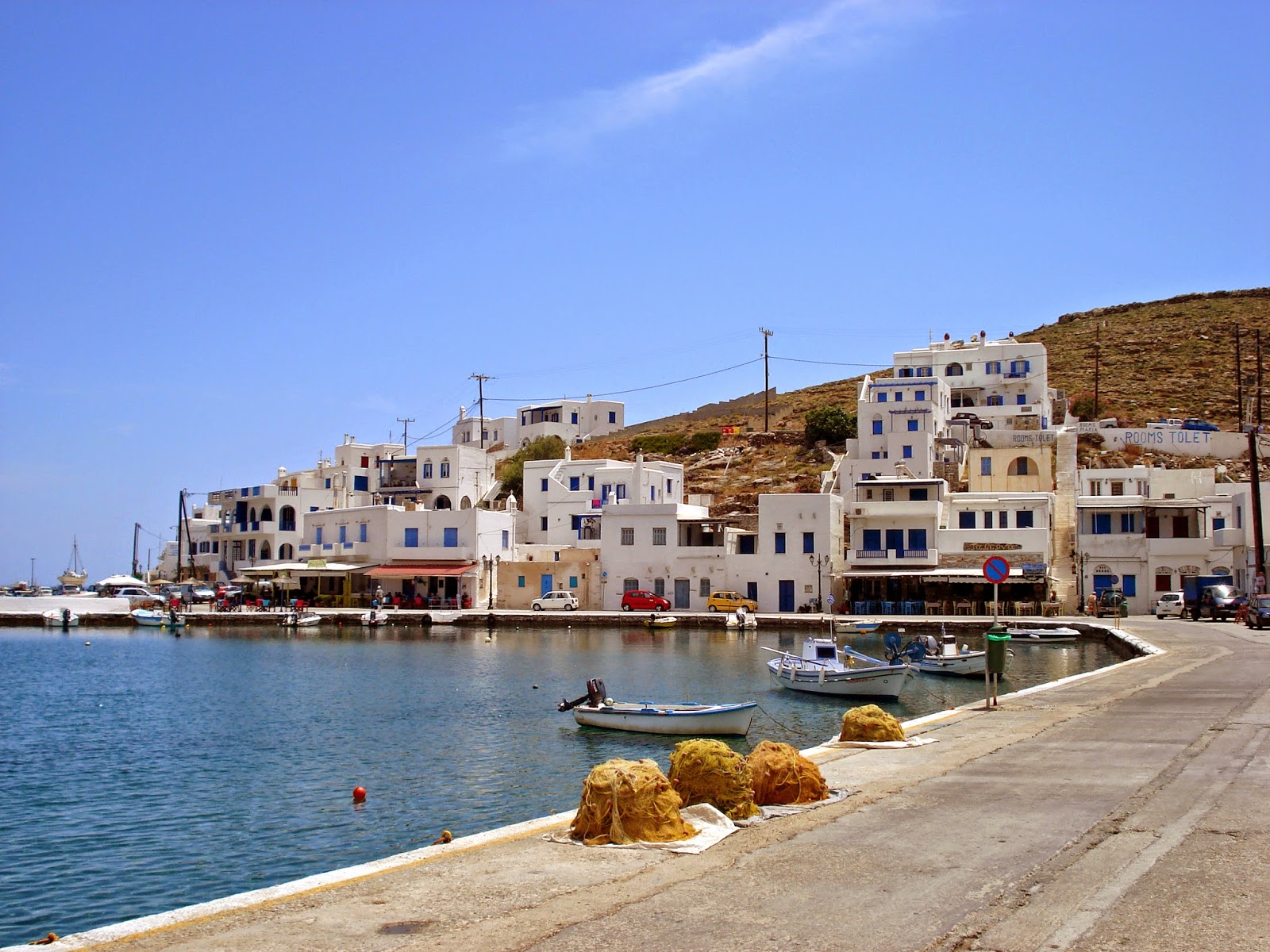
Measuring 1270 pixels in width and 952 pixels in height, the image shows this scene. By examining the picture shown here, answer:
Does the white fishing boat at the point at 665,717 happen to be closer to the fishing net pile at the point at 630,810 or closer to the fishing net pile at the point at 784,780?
the fishing net pile at the point at 784,780

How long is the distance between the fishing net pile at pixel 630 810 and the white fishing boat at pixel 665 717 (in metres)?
15.1

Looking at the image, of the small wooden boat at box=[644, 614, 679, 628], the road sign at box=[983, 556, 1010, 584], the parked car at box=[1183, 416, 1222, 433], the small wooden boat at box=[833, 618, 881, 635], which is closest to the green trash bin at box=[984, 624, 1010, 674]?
the road sign at box=[983, 556, 1010, 584]

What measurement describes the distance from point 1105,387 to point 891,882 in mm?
112051

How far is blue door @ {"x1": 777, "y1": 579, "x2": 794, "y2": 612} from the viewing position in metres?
65.9

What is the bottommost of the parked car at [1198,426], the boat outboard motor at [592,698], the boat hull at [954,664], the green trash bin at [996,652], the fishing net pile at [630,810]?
the boat hull at [954,664]

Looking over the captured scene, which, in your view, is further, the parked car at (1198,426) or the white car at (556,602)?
the parked car at (1198,426)

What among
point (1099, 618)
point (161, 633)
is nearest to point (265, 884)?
point (1099, 618)

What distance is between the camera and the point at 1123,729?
713 inches

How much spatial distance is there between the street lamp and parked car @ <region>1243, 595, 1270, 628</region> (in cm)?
2239

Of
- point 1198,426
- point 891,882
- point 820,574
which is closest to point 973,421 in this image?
point 1198,426

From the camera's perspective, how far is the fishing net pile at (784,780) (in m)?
12.9

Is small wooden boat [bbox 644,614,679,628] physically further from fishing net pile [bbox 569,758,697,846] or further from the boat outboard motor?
fishing net pile [bbox 569,758,697,846]

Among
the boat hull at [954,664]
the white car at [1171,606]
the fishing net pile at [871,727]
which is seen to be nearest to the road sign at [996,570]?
→ the fishing net pile at [871,727]

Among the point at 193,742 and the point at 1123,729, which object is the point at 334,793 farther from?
the point at 1123,729
